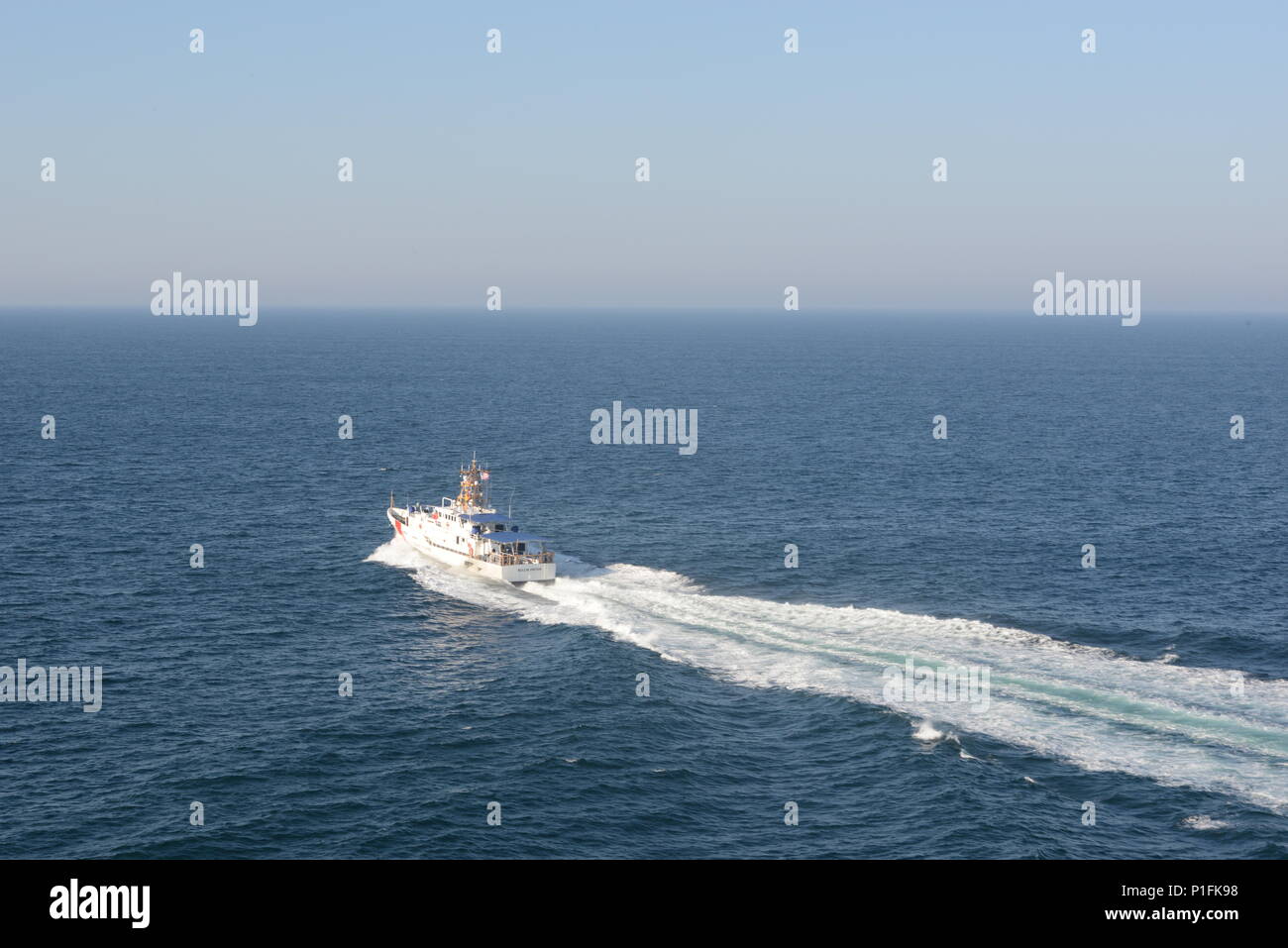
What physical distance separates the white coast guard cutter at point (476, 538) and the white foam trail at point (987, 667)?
75.4 inches

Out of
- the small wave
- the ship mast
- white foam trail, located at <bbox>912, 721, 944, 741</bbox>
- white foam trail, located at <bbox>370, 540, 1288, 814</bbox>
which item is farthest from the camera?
A: the ship mast

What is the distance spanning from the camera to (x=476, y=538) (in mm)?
109000

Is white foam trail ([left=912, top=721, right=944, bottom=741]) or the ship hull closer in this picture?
white foam trail ([left=912, top=721, right=944, bottom=741])

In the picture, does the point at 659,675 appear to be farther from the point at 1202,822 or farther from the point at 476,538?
the point at 1202,822

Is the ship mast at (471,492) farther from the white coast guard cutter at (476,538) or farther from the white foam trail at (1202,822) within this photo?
the white foam trail at (1202,822)

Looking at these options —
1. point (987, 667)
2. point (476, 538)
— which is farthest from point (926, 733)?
point (476, 538)

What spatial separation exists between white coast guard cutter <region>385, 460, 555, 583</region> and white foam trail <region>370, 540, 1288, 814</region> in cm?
191

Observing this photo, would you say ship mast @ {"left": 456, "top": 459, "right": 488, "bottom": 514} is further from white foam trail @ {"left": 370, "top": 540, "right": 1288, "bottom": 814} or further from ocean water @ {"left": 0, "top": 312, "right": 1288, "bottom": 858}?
white foam trail @ {"left": 370, "top": 540, "right": 1288, "bottom": 814}

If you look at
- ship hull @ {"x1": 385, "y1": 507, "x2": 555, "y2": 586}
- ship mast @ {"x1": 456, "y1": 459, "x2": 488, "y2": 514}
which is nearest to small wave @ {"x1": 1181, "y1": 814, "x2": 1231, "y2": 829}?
ship hull @ {"x1": 385, "y1": 507, "x2": 555, "y2": 586}

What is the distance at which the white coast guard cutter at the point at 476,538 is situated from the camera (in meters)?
104

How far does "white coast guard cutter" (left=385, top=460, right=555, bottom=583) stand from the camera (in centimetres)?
10438
